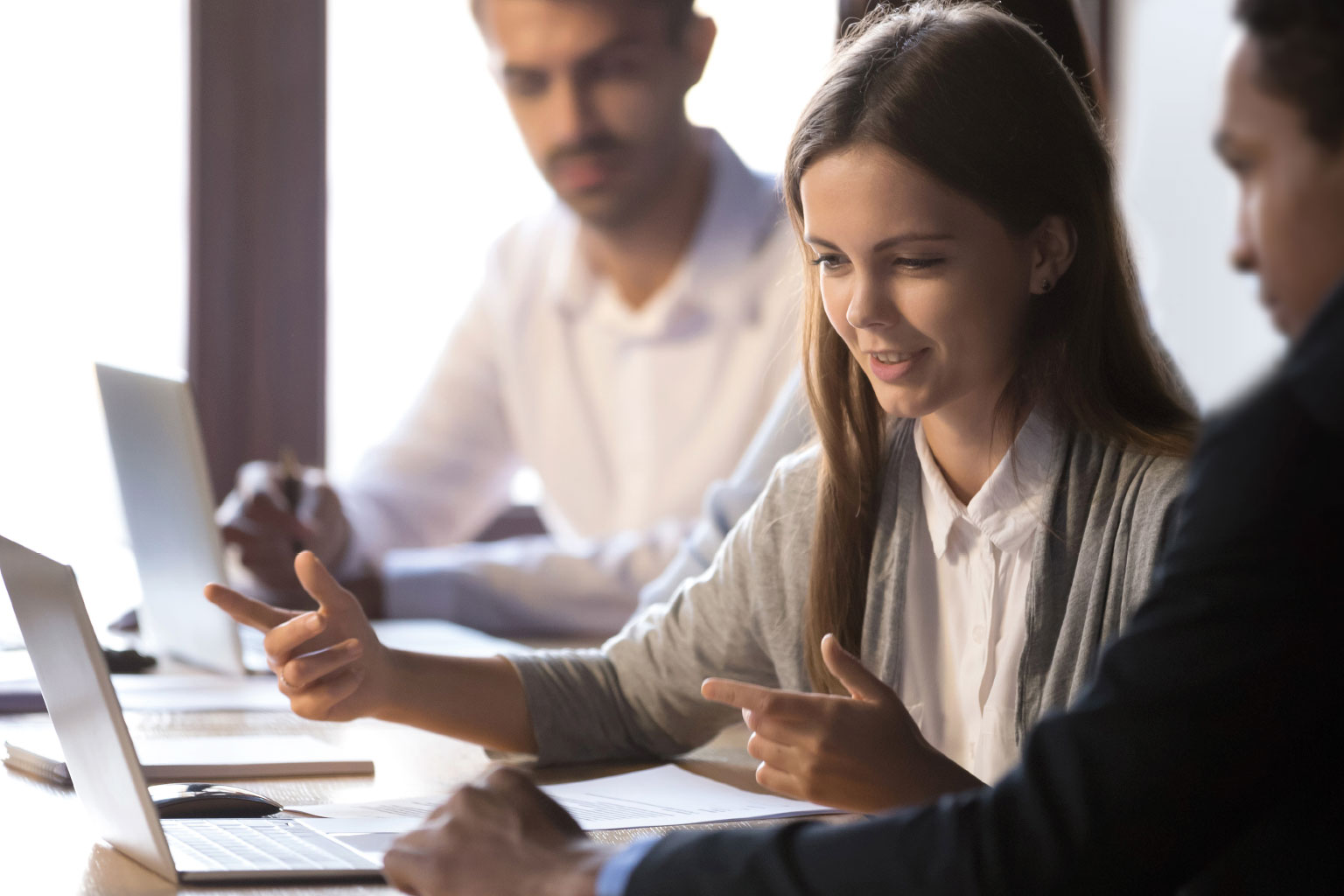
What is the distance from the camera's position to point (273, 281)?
9.27 feet

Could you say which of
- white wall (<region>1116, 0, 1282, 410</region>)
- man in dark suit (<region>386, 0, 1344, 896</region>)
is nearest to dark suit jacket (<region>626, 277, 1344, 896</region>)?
man in dark suit (<region>386, 0, 1344, 896</region>)

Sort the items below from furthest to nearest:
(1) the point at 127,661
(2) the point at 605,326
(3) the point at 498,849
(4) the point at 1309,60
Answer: (2) the point at 605,326, (1) the point at 127,661, (3) the point at 498,849, (4) the point at 1309,60

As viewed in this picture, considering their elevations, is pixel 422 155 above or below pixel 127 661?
above

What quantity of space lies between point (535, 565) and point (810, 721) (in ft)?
4.33

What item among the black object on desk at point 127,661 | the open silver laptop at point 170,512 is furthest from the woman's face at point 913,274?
the black object on desk at point 127,661

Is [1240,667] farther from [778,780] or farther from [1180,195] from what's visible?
[1180,195]

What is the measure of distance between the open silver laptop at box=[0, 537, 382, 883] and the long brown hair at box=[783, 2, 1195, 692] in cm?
49

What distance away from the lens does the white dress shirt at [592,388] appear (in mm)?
2482

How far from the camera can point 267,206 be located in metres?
2.81

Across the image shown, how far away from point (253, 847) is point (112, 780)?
0.09 metres

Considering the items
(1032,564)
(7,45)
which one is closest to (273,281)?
(7,45)

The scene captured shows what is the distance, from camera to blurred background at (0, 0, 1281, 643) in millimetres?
2729

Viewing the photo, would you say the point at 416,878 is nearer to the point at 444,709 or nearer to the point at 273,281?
the point at 444,709

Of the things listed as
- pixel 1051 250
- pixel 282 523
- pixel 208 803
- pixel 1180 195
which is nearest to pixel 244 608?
pixel 208 803
